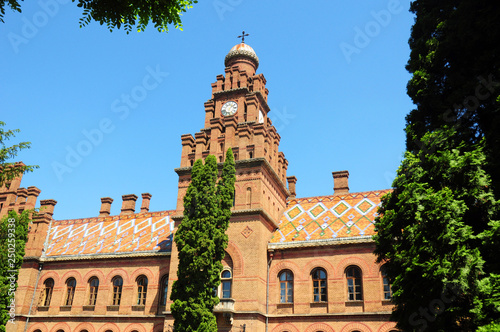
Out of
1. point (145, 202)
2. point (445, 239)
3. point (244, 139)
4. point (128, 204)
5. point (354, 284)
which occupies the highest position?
point (244, 139)

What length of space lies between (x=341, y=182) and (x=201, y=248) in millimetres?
15991

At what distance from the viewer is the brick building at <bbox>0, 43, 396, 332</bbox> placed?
23.6m

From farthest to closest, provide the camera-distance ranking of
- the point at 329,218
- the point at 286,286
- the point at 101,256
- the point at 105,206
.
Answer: the point at 105,206 < the point at 101,256 < the point at 329,218 < the point at 286,286

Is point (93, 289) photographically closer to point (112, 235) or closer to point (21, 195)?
point (112, 235)

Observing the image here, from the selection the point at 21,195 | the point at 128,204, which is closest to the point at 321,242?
the point at 128,204

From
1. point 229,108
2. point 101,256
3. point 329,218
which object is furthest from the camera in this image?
point 229,108

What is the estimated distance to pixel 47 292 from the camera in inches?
1195

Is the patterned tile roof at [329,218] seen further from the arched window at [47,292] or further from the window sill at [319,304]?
the arched window at [47,292]

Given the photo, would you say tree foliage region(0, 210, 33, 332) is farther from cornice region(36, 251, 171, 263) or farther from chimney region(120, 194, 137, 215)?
chimney region(120, 194, 137, 215)

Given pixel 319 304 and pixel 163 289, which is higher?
pixel 163 289

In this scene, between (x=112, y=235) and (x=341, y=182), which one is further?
(x=112, y=235)

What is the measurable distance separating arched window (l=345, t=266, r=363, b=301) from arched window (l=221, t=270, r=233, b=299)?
270 inches

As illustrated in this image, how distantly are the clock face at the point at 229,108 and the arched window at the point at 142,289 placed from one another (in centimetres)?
1337

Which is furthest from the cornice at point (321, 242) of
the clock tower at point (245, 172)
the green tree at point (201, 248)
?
the green tree at point (201, 248)
